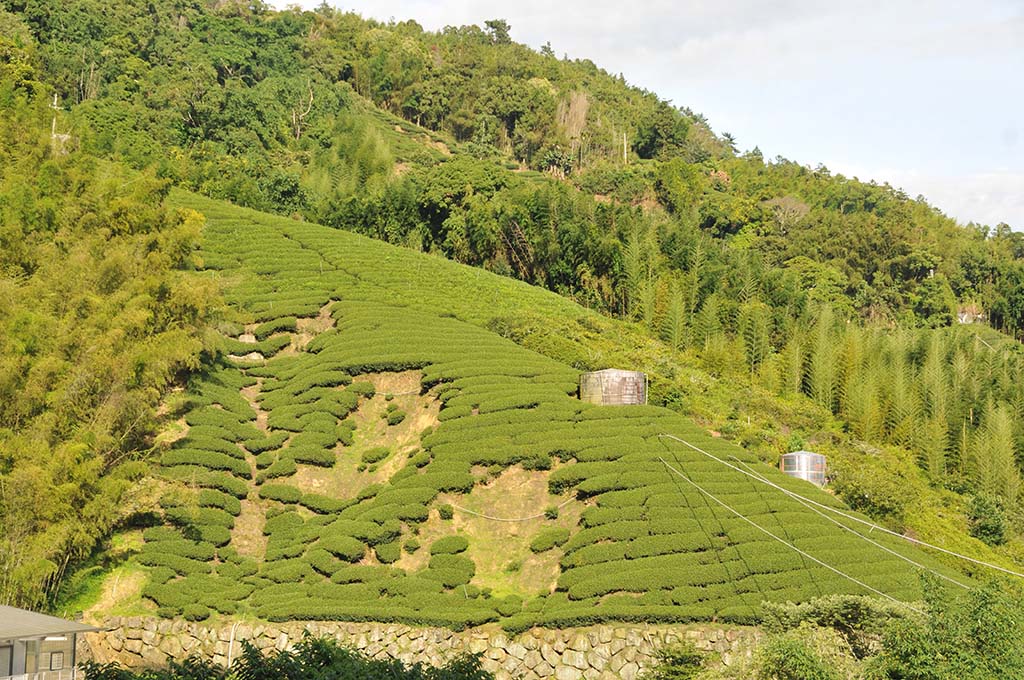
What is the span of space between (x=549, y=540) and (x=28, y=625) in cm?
1861

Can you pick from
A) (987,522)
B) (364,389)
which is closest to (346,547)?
(364,389)

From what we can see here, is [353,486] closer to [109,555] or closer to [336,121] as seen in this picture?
[109,555]

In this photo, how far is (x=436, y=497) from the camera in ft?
142

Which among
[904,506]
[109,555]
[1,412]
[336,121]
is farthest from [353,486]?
[336,121]

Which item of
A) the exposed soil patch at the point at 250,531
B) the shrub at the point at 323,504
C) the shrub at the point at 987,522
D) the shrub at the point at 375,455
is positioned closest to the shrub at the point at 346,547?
the exposed soil patch at the point at 250,531

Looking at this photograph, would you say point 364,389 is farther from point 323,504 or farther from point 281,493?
point 323,504

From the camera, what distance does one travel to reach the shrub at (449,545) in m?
40.7

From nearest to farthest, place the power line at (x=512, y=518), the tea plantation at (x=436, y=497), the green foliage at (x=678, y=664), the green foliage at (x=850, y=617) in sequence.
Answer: the green foliage at (x=678, y=664) < the green foliage at (x=850, y=617) < the tea plantation at (x=436, y=497) < the power line at (x=512, y=518)

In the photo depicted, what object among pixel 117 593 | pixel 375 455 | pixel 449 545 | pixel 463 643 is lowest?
pixel 463 643

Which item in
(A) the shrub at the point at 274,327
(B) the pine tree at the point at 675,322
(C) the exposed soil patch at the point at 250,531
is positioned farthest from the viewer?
(B) the pine tree at the point at 675,322

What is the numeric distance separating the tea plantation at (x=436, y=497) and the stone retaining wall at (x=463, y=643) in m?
0.46

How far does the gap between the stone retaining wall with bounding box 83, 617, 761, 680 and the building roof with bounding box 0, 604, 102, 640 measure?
724 cm

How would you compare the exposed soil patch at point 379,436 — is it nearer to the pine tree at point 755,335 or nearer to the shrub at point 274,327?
the shrub at point 274,327

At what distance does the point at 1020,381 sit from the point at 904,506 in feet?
74.2
